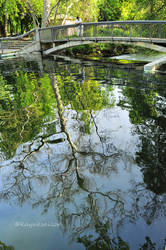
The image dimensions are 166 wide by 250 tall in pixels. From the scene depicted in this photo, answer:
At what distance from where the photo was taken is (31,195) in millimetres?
3590

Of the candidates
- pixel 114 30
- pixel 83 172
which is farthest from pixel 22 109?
pixel 114 30

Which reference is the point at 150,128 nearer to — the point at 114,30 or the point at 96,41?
the point at 114,30

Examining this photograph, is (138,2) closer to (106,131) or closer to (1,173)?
(106,131)

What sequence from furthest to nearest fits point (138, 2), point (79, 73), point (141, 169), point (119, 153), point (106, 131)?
point (138, 2) < point (79, 73) < point (106, 131) < point (119, 153) < point (141, 169)

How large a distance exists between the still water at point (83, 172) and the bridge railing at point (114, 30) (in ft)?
24.5

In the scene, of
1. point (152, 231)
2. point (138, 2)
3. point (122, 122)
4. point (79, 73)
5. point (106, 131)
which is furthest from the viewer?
point (138, 2)

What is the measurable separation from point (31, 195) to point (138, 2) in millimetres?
16825

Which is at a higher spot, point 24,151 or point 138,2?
point 138,2

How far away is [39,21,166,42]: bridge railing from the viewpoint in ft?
44.9

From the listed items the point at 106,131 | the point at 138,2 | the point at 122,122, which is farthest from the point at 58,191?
the point at 138,2

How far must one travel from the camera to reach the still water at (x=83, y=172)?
2.89m

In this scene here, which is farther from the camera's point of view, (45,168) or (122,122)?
(122,122)

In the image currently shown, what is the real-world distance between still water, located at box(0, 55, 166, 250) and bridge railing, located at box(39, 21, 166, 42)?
7466 millimetres

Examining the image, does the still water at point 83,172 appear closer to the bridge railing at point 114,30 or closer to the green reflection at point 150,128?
the green reflection at point 150,128
